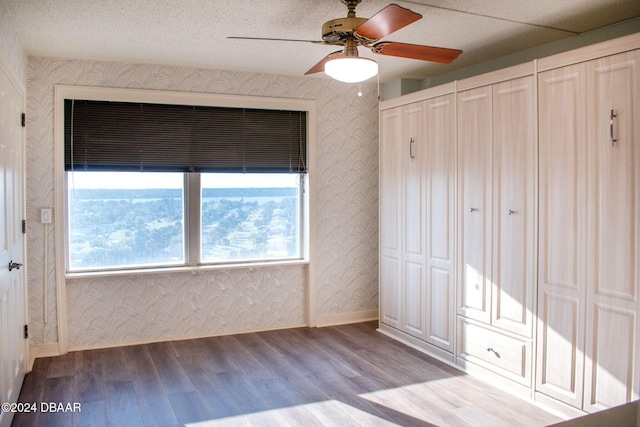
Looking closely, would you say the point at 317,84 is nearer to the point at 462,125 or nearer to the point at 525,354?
the point at 462,125

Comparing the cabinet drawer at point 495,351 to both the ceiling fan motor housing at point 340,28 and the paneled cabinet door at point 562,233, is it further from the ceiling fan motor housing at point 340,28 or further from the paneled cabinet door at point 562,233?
the ceiling fan motor housing at point 340,28

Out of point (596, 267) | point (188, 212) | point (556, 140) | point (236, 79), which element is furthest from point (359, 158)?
point (596, 267)

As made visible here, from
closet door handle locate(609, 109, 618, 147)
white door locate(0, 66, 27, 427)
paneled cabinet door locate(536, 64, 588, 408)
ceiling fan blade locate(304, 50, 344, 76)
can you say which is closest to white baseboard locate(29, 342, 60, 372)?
white door locate(0, 66, 27, 427)

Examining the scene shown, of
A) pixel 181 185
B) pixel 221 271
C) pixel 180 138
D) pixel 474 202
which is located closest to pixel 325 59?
pixel 474 202

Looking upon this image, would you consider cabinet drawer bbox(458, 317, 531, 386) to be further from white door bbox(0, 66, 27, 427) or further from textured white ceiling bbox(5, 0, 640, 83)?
white door bbox(0, 66, 27, 427)

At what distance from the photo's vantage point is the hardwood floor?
9.99 feet

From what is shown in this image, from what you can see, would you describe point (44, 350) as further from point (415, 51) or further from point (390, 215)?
point (415, 51)

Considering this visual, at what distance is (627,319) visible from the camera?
8.86ft

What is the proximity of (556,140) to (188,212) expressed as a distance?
3.16 metres

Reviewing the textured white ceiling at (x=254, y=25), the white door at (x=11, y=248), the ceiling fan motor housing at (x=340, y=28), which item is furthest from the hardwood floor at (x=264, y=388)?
the textured white ceiling at (x=254, y=25)

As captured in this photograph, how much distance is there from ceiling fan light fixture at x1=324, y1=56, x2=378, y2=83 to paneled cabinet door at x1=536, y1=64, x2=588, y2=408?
4.16ft

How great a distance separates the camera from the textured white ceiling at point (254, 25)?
300 cm

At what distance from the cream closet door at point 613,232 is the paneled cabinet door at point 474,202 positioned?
818 mm

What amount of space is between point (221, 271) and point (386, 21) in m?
3.06
